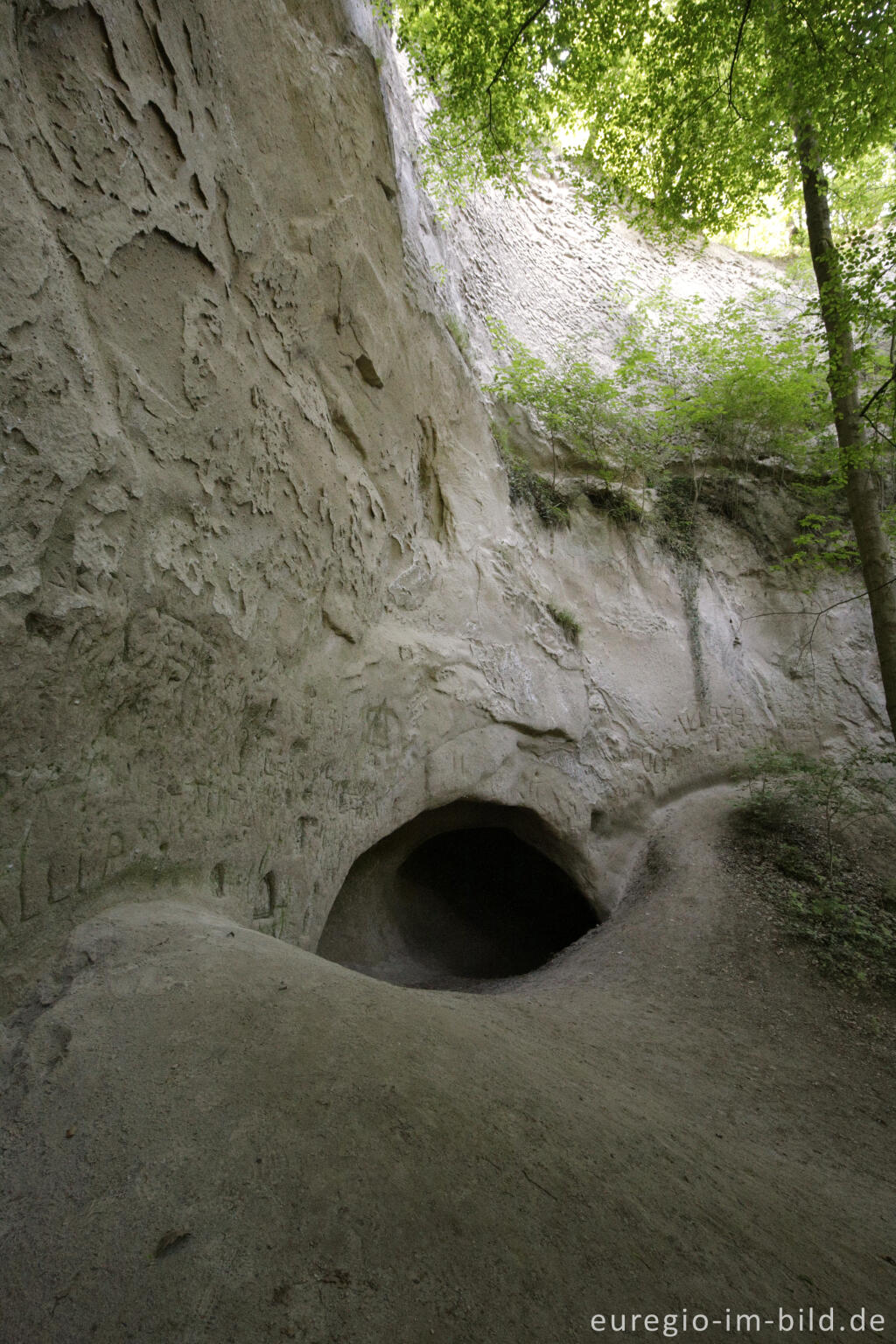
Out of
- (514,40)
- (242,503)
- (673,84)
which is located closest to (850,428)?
(673,84)

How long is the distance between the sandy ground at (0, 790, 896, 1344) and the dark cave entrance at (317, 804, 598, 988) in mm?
3206

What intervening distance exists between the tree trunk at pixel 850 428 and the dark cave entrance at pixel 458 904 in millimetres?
3538

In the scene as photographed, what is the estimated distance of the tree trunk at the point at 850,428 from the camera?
5637 mm

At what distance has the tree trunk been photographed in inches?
222

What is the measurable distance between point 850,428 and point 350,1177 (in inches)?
267

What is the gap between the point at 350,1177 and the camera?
1.47m

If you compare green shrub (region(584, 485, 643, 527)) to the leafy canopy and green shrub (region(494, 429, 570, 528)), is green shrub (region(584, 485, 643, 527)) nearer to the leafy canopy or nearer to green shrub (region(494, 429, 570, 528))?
green shrub (region(494, 429, 570, 528))

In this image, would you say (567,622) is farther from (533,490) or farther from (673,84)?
(673,84)

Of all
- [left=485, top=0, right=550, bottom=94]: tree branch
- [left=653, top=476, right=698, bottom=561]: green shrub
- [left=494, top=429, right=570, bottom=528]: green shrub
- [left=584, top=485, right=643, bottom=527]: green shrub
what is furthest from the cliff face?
[left=653, top=476, right=698, bottom=561]: green shrub

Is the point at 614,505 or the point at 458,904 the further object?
the point at 614,505

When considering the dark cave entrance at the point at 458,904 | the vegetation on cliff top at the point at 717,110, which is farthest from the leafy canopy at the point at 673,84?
the dark cave entrance at the point at 458,904

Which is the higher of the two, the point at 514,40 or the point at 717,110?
the point at 717,110

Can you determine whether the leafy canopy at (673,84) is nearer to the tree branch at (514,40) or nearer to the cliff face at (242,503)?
the tree branch at (514,40)

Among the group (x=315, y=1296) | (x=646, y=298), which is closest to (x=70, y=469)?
(x=315, y=1296)
